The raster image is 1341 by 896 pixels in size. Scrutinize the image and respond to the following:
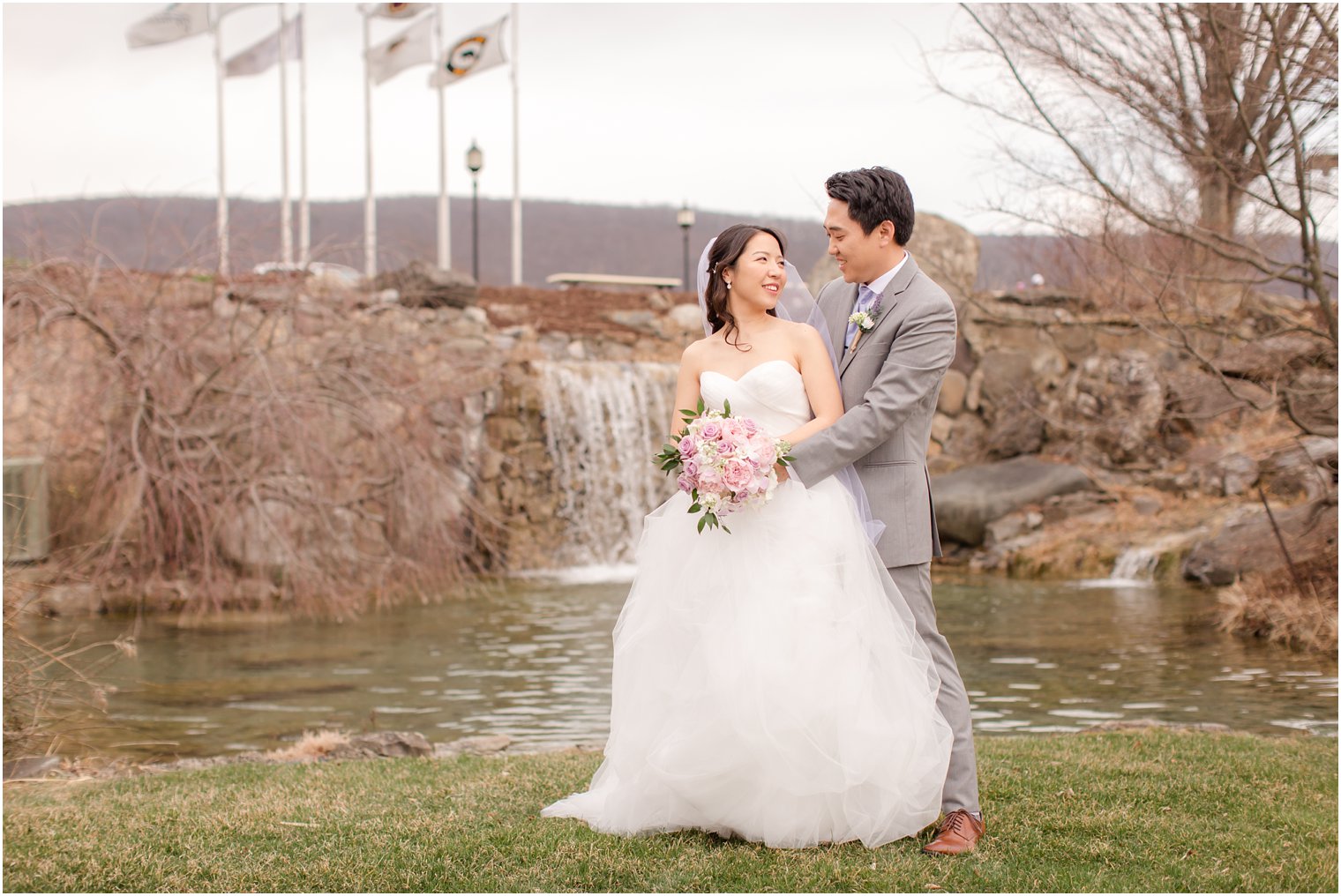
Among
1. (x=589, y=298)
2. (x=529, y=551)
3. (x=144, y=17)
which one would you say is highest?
(x=144, y=17)

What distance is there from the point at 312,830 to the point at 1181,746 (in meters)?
4.25

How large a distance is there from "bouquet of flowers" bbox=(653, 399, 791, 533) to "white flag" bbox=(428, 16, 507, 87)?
2510cm

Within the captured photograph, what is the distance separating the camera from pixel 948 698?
4.52m

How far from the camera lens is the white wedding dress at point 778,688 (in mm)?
4250

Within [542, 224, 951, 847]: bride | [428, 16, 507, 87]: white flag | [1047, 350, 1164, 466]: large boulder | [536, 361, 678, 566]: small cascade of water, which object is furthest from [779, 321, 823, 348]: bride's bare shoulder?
[428, 16, 507, 87]: white flag

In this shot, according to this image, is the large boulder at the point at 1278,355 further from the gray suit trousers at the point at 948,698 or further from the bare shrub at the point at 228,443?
the bare shrub at the point at 228,443

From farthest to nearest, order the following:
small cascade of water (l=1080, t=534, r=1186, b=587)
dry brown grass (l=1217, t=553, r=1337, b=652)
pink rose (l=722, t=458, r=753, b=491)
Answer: small cascade of water (l=1080, t=534, r=1186, b=587)
dry brown grass (l=1217, t=553, r=1337, b=652)
pink rose (l=722, t=458, r=753, b=491)

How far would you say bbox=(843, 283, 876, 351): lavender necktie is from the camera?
468 centimetres

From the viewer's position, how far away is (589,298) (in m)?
25.7

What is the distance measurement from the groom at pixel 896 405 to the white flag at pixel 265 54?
26415 millimetres

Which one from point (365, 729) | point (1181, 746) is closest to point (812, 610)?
point (1181, 746)

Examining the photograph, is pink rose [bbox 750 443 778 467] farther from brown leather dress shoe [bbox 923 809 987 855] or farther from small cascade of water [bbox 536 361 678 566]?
small cascade of water [bbox 536 361 678 566]

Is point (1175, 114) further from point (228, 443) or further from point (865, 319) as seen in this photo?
point (228, 443)

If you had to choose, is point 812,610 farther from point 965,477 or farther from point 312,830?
point 965,477
